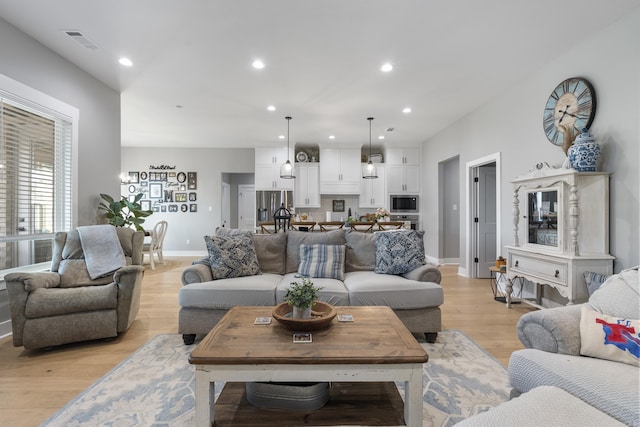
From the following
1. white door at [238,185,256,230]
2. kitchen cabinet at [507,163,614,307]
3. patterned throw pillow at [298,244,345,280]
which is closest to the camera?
kitchen cabinet at [507,163,614,307]

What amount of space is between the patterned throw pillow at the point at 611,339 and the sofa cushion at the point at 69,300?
3326 millimetres

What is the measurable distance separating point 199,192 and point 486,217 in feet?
21.0

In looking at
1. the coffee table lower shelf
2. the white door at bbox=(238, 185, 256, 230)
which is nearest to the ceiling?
the coffee table lower shelf

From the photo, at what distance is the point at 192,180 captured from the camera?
291 inches

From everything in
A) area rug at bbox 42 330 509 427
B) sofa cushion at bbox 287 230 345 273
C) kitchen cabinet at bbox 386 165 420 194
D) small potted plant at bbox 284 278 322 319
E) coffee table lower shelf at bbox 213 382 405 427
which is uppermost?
kitchen cabinet at bbox 386 165 420 194

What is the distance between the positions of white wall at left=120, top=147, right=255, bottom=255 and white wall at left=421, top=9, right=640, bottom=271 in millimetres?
5528

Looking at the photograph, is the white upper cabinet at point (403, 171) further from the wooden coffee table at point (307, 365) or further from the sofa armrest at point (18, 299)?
the sofa armrest at point (18, 299)

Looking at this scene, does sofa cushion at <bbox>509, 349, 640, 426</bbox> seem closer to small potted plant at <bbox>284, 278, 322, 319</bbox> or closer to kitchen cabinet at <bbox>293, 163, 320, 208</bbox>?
small potted plant at <bbox>284, 278, 322, 319</bbox>

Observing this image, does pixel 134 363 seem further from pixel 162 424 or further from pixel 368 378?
pixel 368 378

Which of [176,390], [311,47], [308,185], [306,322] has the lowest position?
[176,390]

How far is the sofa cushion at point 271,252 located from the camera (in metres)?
3.20

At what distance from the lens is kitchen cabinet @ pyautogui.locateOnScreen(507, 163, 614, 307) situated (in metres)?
2.58

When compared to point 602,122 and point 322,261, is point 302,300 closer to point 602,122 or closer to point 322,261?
point 322,261

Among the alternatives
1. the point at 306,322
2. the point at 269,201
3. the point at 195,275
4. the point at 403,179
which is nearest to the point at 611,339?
the point at 306,322
